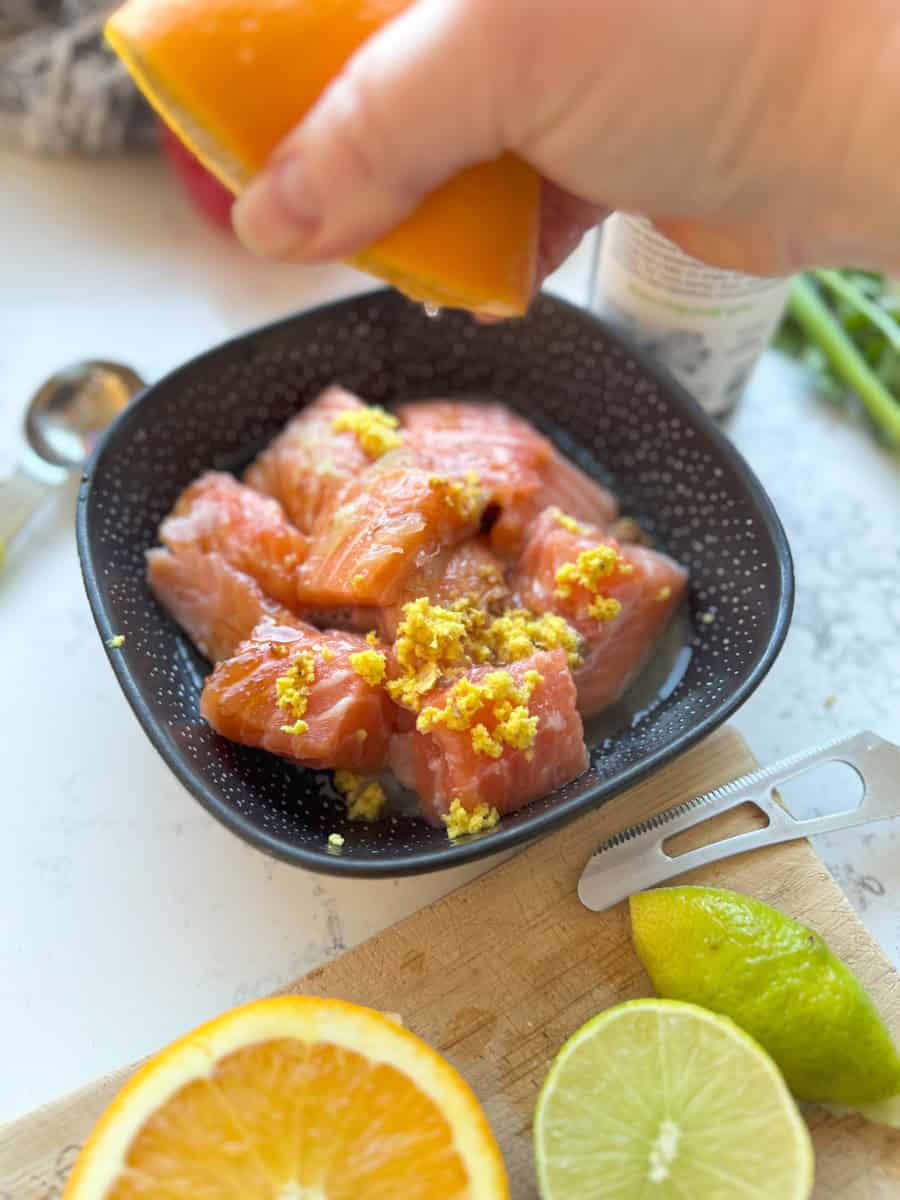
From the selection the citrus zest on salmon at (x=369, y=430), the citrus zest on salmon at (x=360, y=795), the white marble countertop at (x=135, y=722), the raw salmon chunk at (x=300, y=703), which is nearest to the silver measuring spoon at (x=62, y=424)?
the white marble countertop at (x=135, y=722)

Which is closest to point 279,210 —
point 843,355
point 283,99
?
point 283,99

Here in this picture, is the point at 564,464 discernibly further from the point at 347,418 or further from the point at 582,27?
the point at 582,27

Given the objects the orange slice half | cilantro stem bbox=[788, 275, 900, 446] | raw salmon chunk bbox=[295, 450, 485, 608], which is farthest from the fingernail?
cilantro stem bbox=[788, 275, 900, 446]

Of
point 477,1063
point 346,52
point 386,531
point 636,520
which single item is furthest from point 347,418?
point 477,1063

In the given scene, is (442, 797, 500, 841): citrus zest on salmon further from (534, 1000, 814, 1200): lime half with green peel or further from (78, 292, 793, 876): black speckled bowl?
(534, 1000, 814, 1200): lime half with green peel

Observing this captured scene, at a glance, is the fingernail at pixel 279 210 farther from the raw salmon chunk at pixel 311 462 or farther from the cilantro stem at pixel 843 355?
the cilantro stem at pixel 843 355

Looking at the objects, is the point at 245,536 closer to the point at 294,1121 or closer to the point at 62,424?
the point at 62,424
